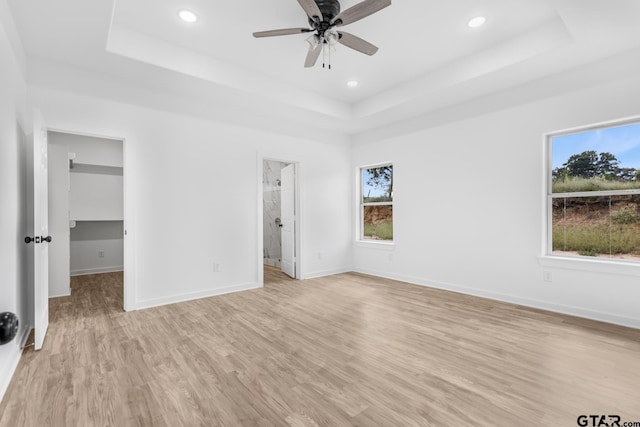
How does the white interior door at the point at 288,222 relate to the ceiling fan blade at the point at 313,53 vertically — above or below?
below

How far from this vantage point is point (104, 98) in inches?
138

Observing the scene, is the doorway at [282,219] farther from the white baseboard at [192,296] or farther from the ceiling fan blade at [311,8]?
the ceiling fan blade at [311,8]

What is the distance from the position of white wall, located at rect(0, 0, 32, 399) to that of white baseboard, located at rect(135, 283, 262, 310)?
1.05 metres

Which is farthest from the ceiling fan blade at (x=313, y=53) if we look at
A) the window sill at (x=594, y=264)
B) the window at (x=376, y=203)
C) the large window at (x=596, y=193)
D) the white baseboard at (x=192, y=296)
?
the window sill at (x=594, y=264)

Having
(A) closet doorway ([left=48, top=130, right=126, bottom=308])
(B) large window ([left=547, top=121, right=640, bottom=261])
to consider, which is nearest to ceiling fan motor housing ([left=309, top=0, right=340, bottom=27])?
(B) large window ([left=547, top=121, right=640, bottom=261])

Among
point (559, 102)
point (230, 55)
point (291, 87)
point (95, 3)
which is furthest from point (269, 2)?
point (559, 102)

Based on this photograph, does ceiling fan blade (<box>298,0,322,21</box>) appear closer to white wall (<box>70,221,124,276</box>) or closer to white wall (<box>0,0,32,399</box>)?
white wall (<box>0,0,32,399</box>)

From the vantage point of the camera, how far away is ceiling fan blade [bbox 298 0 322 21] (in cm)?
226

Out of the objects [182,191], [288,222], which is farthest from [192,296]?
[288,222]

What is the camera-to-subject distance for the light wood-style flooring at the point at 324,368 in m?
1.75

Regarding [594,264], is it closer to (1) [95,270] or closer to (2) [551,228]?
(2) [551,228]

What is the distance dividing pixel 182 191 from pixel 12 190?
175cm

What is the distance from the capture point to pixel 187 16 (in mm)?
2871

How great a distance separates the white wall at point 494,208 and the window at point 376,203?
0.91 ft
